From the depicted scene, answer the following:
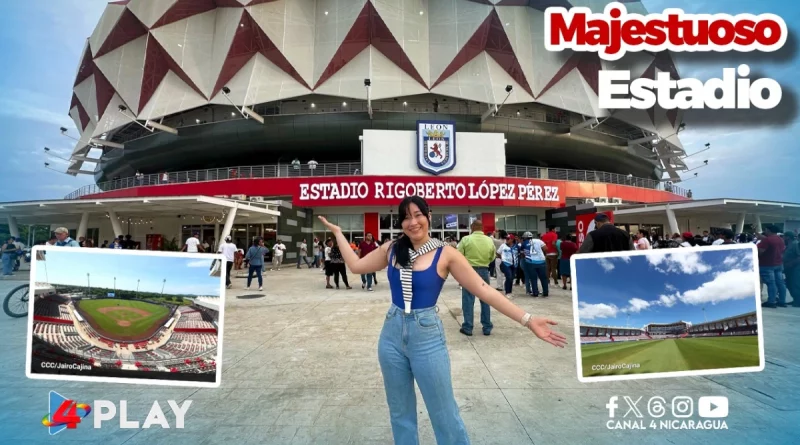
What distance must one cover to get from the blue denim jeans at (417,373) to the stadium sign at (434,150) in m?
21.0

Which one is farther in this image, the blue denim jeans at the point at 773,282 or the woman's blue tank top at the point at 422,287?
the blue denim jeans at the point at 773,282

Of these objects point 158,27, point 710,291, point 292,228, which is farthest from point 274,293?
point 158,27

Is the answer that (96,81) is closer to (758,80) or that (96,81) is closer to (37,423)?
(37,423)

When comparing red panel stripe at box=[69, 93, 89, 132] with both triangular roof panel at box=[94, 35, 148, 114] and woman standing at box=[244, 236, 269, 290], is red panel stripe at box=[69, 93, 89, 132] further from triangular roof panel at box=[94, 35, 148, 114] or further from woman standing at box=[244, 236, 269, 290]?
woman standing at box=[244, 236, 269, 290]

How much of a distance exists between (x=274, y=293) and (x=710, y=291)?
969 centimetres

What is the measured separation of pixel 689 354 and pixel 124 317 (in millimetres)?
4150

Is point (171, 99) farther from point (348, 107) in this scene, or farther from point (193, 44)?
point (348, 107)

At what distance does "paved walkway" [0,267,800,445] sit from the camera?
96.7 inches

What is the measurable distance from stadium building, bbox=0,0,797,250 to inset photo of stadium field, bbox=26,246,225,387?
18.7 meters

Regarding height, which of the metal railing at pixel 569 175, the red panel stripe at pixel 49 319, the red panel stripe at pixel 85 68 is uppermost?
the red panel stripe at pixel 85 68

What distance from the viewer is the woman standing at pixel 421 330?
72.4 inches

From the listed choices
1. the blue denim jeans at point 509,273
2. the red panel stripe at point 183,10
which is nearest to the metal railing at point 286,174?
the red panel stripe at point 183,10

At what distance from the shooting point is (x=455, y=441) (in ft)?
6.04

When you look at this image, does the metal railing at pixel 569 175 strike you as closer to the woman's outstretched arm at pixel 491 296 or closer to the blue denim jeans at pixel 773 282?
the blue denim jeans at pixel 773 282
